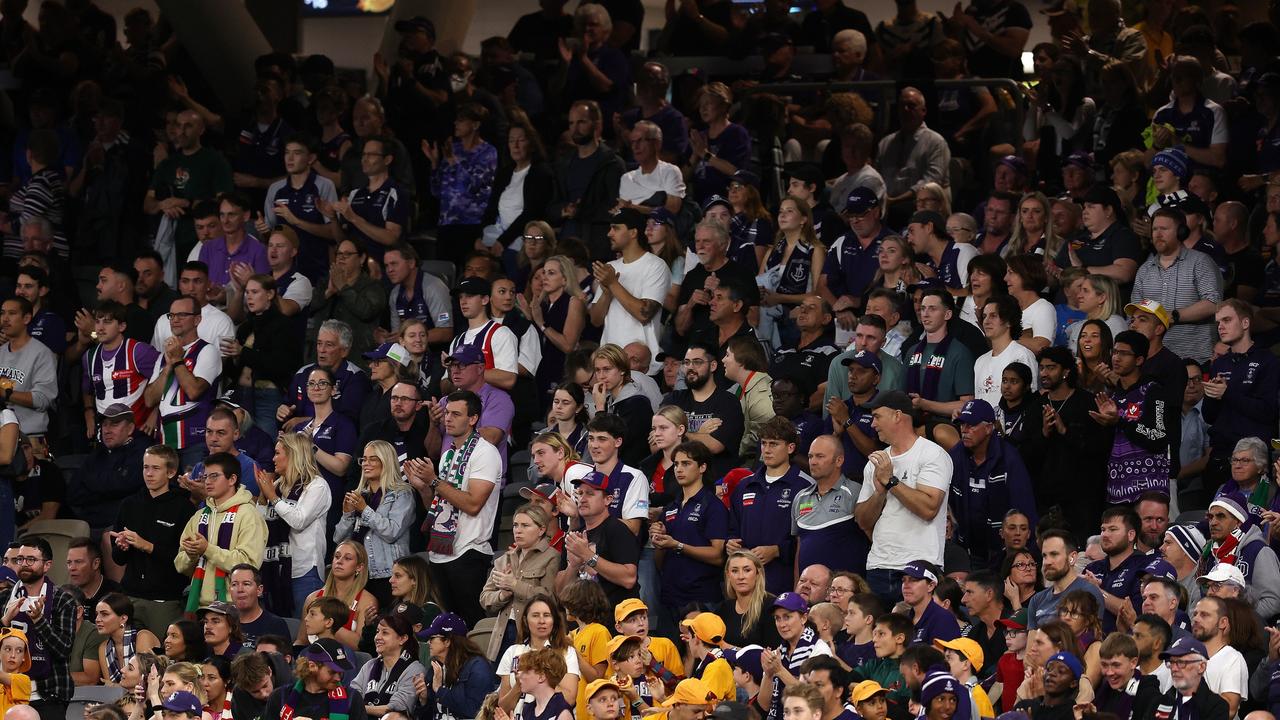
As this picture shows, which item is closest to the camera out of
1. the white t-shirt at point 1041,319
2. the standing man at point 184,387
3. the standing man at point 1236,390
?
the standing man at point 1236,390

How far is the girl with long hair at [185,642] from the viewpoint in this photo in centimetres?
1122

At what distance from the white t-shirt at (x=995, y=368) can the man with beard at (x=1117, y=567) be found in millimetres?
1367

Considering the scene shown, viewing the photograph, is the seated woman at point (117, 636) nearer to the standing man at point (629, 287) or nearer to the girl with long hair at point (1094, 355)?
the standing man at point (629, 287)

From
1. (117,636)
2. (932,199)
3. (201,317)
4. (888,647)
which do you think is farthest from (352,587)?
(932,199)

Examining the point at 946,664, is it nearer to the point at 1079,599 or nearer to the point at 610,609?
the point at 1079,599

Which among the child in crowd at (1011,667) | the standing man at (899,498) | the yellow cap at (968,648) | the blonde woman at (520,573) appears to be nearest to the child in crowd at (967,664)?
the yellow cap at (968,648)

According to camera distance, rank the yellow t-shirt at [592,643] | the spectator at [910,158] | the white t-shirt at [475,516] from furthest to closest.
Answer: the spectator at [910,158]
the white t-shirt at [475,516]
the yellow t-shirt at [592,643]

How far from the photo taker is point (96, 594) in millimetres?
12523

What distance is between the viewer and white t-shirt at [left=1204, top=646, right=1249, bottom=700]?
956 centimetres

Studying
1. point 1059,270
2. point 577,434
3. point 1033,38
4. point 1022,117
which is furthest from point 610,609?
point 1033,38

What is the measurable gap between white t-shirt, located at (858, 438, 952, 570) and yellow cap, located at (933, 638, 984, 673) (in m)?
0.87

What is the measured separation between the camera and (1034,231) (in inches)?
533

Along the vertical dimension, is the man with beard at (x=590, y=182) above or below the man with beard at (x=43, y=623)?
above

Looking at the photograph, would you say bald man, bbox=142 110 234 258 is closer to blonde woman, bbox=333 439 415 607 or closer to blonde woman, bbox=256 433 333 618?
blonde woman, bbox=256 433 333 618
